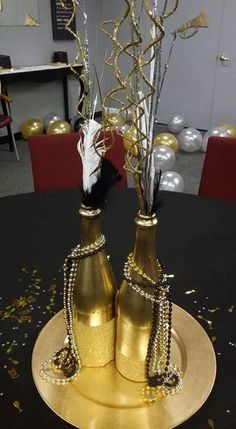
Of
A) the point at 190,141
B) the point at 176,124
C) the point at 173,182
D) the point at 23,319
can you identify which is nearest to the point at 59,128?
the point at 190,141

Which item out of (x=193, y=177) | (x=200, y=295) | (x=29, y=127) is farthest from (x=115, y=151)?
(x=29, y=127)

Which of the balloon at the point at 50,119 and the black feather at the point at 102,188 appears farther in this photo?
the balloon at the point at 50,119

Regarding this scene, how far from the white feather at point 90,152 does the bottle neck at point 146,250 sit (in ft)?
0.27

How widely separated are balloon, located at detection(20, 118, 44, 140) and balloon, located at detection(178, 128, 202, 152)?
158 centimetres

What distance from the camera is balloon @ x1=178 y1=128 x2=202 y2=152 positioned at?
3.71 m

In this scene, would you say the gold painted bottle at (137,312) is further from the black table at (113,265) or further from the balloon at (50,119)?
the balloon at (50,119)

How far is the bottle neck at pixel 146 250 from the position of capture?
50cm

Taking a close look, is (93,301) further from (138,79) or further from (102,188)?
(138,79)

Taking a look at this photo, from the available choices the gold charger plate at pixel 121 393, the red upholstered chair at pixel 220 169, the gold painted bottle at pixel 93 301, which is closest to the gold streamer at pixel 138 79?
the gold painted bottle at pixel 93 301

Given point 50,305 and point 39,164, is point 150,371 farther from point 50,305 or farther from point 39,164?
point 39,164

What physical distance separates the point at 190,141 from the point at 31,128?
175 centimetres

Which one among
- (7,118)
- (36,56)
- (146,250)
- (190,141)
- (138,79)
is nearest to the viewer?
(138,79)

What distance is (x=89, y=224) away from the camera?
20.4 inches

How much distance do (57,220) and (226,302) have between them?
550 mm
